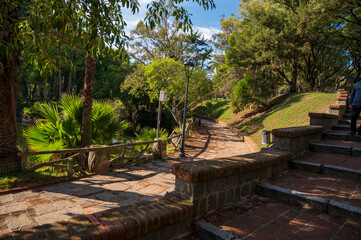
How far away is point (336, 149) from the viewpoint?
17.4 feet

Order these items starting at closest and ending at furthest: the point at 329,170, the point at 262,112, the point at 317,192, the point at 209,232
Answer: the point at 209,232 → the point at 317,192 → the point at 329,170 → the point at 262,112

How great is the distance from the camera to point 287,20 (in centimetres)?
2053

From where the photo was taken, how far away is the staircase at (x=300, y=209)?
7.99ft

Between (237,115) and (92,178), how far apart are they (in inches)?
921

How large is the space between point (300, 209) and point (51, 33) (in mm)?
5061

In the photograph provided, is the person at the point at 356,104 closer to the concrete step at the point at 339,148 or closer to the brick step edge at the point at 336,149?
the concrete step at the point at 339,148

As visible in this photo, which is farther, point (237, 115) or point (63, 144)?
point (237, 115)

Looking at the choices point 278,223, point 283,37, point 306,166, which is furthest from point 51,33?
point 283,37

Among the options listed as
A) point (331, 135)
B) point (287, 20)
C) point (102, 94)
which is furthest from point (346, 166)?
point (102, 94)

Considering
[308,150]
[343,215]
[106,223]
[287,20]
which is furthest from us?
[287,20]

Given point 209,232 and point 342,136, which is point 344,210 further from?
point 342,136

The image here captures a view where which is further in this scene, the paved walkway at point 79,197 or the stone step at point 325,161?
the stone step at point 325,161

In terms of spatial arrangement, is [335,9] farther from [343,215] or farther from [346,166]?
[343,215]

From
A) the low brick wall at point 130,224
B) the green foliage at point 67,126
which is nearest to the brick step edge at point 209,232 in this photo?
the low brick wall at point 130,224
